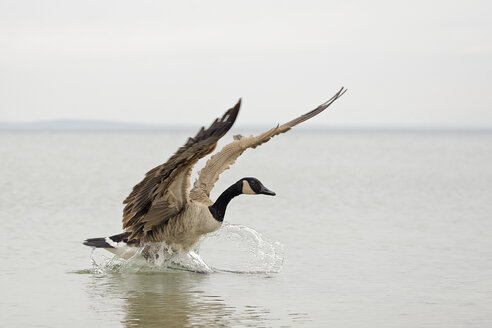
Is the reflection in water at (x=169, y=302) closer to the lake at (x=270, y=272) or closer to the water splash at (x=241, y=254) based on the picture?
the lake at (x=270, y=272)

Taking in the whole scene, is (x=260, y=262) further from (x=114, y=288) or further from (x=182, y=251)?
(x=114, y=288)

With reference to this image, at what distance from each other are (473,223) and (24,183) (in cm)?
1746

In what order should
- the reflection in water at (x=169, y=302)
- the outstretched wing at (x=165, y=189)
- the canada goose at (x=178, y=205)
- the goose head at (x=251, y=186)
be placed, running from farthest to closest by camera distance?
the goose head at (x=251, y=186) < the canada goose at (x=178, y=205) < the outstretched wing at (x=165, y=189) < the reflection in water at (x=169, y=302)

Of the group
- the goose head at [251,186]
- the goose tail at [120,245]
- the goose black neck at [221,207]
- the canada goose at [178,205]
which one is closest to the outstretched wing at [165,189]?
the canada goose at [178,205]

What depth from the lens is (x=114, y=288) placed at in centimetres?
1146

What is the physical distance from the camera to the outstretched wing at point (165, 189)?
9789 mm

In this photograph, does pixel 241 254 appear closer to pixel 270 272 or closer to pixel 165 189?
pixel 270 272

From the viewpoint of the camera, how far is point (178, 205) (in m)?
12.0

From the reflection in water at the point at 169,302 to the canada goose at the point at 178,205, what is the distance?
0.48 m

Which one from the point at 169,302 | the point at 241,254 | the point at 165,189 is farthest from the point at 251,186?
the point at 241,254

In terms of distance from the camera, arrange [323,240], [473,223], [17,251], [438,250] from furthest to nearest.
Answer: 1. [473,223]
2. [323,240]
3. [438,250]
4. [17,251]

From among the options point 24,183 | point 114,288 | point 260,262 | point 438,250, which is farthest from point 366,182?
point 114,288

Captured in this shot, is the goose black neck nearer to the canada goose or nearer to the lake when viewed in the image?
the canada goose

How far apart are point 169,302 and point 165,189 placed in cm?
166
